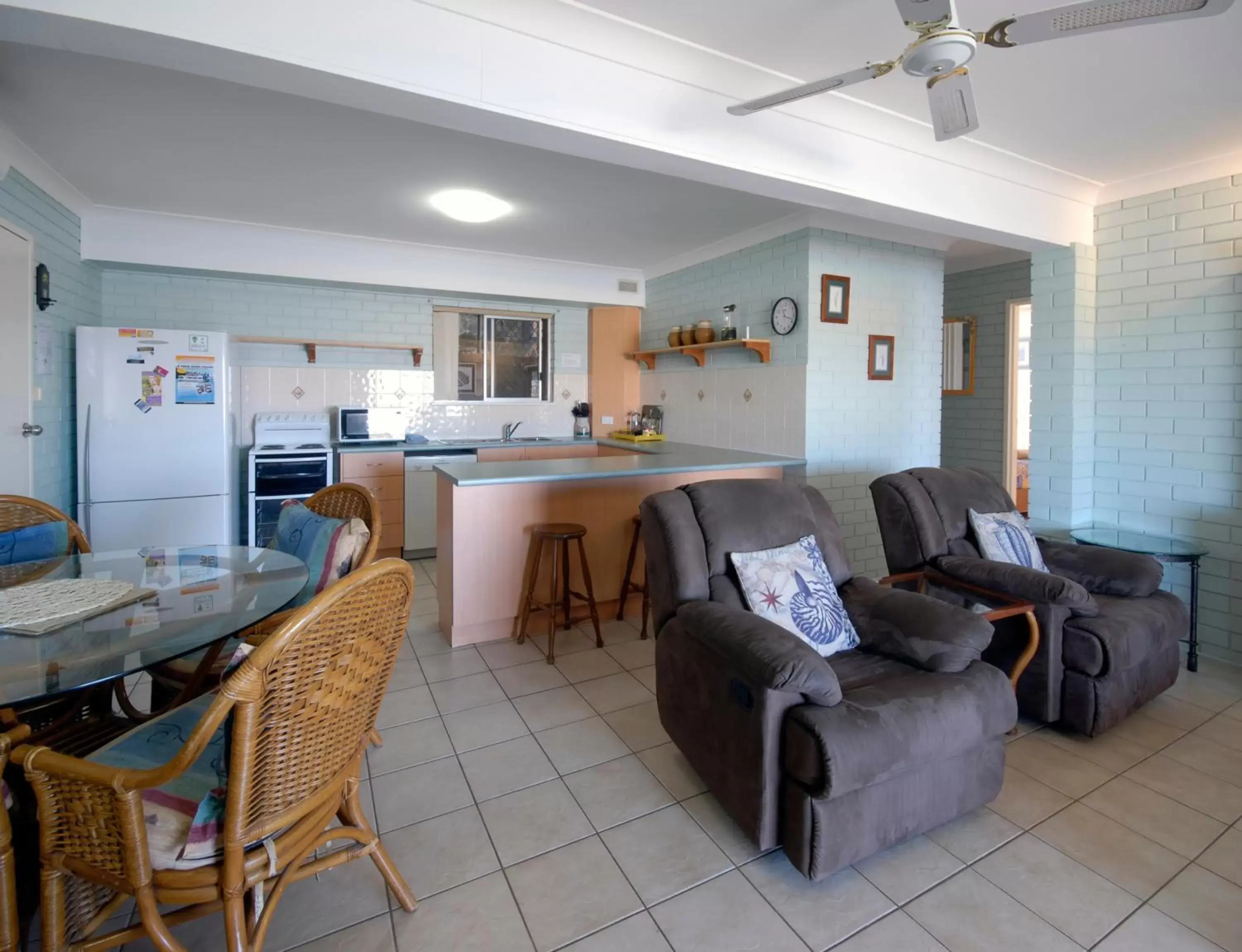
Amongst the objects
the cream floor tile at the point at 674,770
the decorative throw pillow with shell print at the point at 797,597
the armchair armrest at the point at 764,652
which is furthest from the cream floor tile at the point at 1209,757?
the cream floor tile at the point at 674,770

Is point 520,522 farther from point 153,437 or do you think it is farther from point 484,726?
point 153,437

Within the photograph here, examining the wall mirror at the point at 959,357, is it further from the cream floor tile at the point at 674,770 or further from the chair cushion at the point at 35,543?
the chair cushion at the point at 35,543

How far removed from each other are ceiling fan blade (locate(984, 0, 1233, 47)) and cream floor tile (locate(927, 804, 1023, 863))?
2.17m

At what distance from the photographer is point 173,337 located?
416cm

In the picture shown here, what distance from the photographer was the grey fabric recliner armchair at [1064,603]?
95.9 inches

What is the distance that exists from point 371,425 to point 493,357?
131 cm

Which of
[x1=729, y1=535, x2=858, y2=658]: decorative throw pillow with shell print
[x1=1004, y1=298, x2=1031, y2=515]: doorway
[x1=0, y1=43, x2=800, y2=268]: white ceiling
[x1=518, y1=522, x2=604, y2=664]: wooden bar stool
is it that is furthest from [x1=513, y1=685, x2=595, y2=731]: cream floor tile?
[x1=1004, y1=298, x2=1031, y2=515]: doorway

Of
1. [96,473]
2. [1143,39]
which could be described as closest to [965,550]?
[1143,39]

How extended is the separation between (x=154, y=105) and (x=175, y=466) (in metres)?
2.29

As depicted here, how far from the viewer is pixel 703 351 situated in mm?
5035

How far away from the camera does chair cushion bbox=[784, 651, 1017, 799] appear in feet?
5.36

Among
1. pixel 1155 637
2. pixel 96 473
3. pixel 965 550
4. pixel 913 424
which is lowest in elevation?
pixel 1155 637

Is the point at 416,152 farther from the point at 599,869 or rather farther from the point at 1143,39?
the point at 599,869

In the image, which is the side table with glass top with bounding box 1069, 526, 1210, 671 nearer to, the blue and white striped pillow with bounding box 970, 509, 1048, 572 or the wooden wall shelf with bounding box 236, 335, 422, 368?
the blue and white striped pillow with bounding box 970, 509, 1048, 572
